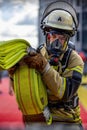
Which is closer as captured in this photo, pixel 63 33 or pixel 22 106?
pixel 22 106

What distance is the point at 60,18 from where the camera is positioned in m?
1.52

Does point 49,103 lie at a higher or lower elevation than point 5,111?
higher

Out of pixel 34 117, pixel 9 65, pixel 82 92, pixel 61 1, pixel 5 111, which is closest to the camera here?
pixel 9 65

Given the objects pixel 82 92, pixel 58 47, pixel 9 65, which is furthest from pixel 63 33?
pixel 82 92

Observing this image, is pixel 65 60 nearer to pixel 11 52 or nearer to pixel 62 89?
pixel 62 89

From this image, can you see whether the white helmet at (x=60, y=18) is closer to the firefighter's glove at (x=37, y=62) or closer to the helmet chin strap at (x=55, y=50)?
the helmet chin strap at (x=55, y=50)

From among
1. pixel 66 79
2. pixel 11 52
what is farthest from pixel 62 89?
pixel 11 52

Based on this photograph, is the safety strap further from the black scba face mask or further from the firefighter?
the black scba face mask

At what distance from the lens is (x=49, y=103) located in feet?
4.90

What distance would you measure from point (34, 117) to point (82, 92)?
4028 mm

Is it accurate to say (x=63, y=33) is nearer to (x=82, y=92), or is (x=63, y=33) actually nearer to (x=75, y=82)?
(x=75, y=82)

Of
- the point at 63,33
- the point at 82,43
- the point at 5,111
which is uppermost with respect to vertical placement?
the point at 63,33

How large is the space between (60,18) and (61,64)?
0.16 meters

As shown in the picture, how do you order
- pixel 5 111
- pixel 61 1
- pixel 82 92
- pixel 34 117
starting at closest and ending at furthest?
pixel 34 117, pixel 61 1, pixel 5 111, pixel 82 92
